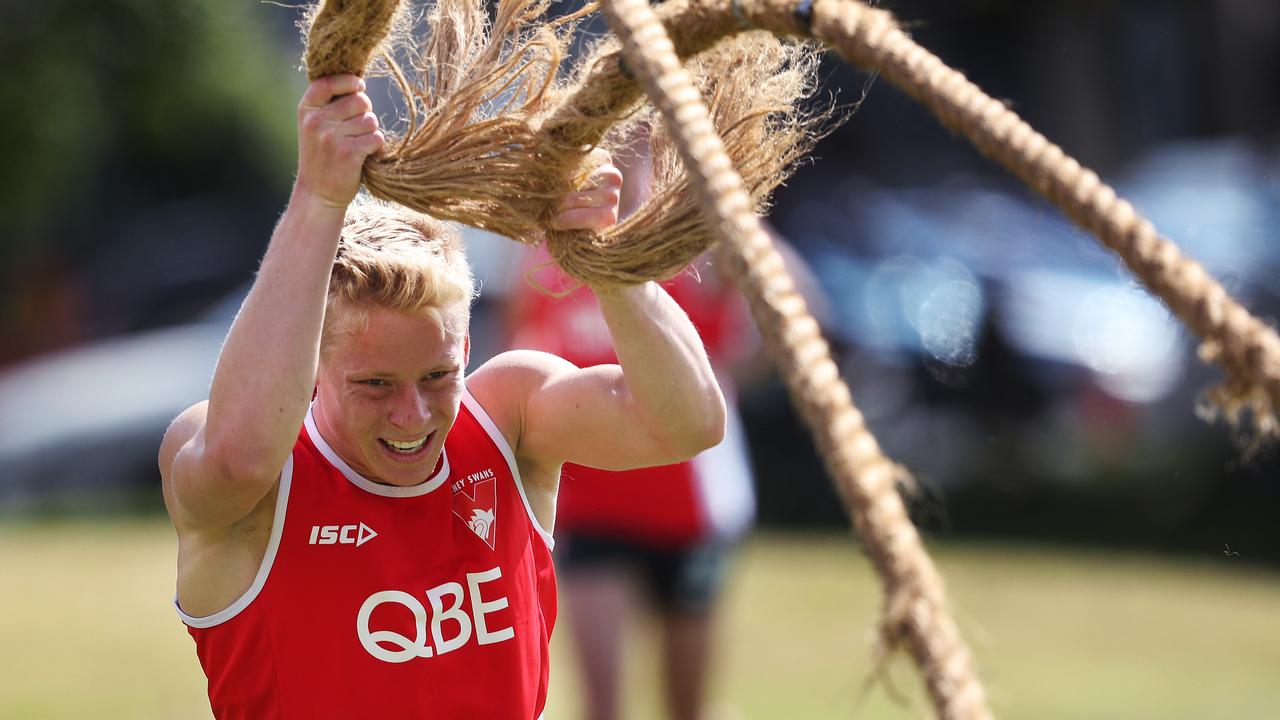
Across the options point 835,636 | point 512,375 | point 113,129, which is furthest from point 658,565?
point 113,129

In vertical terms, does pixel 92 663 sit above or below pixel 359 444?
above

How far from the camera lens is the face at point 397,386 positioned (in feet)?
7.83

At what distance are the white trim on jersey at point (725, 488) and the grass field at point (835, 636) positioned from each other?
3.78 ft

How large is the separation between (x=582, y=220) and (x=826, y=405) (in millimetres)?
884

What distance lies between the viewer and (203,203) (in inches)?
845

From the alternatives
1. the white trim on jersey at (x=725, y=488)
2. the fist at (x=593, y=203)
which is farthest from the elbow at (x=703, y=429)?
the white trim on jersey at (x=725, y=488)

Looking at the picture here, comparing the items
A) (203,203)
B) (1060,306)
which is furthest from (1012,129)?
(203,203)

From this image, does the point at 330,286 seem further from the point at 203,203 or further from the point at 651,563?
the point at 203,203

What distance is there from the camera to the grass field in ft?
23.2

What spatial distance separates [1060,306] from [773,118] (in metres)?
10.9

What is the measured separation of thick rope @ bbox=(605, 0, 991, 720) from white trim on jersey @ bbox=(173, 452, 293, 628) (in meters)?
0.92

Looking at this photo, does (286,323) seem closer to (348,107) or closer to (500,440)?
(348,107)

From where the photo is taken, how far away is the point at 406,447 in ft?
8.04

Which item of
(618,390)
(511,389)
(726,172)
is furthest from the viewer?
(511,389)
